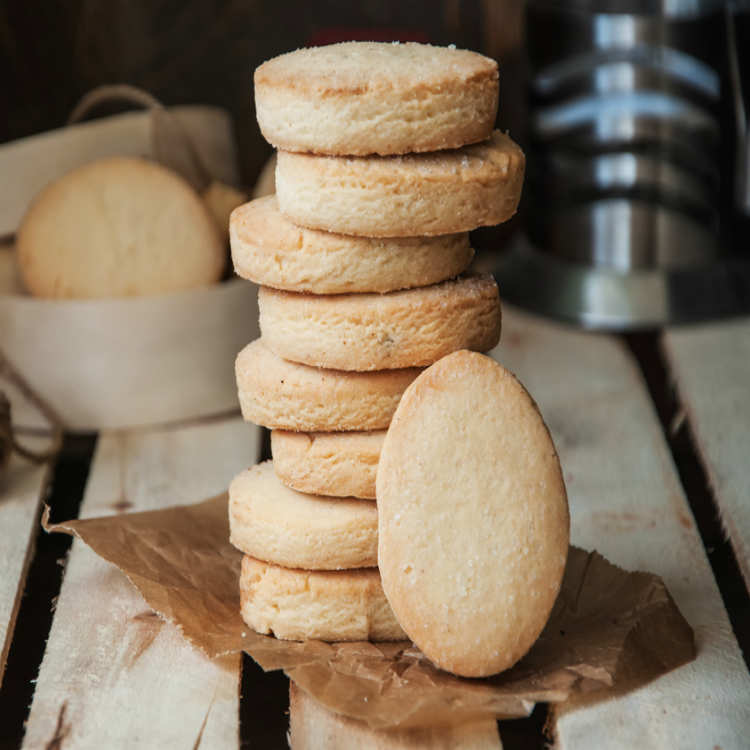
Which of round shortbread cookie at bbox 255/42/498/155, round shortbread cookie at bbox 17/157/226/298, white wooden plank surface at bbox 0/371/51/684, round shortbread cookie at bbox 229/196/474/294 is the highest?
round shortbread cookie at bbox 255/42/498/155

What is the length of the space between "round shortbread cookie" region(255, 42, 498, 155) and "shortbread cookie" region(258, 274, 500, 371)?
0.11 metres

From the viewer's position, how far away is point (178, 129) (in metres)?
1.54

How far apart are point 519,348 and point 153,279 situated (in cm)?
54

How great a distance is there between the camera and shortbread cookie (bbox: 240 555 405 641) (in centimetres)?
96

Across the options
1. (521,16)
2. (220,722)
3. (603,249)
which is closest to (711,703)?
(220,722)

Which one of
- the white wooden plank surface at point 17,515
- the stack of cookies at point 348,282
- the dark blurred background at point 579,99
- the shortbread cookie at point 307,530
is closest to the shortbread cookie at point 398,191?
the stack of cookies at point 348,282

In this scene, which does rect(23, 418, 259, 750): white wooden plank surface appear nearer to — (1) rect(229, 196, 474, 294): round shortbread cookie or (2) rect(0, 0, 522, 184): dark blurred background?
(1) rect(229, 196, 474, 294): round shortbread cookie

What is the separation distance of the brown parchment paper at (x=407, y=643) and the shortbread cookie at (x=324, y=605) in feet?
0.04

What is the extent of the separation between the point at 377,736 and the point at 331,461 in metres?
0.21

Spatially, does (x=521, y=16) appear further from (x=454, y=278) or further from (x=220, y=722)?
(x=220, y=722)

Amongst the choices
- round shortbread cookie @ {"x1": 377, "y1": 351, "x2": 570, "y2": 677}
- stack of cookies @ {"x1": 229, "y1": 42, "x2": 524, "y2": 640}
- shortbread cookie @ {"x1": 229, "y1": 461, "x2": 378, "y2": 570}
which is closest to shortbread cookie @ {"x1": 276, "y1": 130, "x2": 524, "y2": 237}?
stack of cookies @ {"x1": 229, "y1": 42, "x2": 524, "y2": 640}

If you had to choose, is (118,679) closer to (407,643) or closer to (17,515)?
(407,643)

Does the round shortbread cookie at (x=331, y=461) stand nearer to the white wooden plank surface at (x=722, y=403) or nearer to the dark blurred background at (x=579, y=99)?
the white wooden plank surface at (x=722, y=403)

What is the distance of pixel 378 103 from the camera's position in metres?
0.86
